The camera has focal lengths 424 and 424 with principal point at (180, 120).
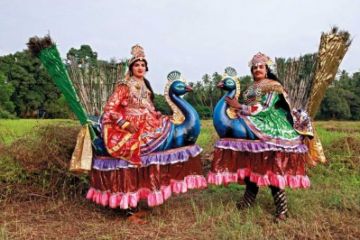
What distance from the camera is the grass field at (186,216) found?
391 centimetres

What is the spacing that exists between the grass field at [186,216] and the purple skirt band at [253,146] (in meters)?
0.69

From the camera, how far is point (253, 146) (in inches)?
167

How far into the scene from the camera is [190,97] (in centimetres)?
530

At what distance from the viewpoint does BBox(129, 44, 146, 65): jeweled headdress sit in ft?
14.5

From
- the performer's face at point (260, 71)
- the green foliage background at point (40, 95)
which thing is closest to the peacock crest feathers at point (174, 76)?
the performer's face at point (260, 71)

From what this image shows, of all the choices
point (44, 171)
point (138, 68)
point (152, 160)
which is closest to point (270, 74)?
point (138, 68)

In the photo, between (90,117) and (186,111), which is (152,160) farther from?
(90,117)

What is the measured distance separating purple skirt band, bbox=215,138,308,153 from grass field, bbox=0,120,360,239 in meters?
0.69

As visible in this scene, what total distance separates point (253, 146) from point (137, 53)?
5.03 ft

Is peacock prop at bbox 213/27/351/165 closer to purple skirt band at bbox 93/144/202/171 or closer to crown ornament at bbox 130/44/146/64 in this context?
purple skirt band at bbox 93/144/202/171

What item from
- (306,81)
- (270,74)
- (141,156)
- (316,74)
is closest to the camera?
(141,156)

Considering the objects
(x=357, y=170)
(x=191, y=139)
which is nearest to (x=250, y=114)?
(x=191, y=139)

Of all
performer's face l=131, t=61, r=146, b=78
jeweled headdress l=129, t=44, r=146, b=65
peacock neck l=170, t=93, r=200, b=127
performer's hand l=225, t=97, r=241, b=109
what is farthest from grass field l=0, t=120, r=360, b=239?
jeweled headdress l=129, t=44, r=146, b=65

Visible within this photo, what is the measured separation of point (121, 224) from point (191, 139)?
1108mm
